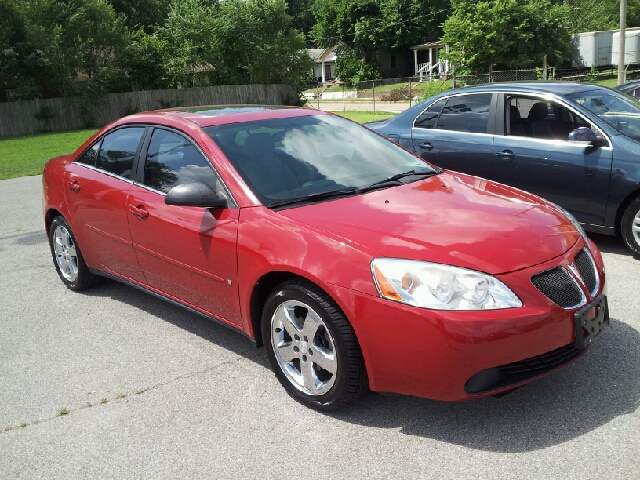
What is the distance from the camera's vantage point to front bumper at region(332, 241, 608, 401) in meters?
2.99

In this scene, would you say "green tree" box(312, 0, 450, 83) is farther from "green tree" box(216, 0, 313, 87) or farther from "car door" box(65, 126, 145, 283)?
"car door" box(65, 126, 145, 283)

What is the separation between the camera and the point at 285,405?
3.68 metres

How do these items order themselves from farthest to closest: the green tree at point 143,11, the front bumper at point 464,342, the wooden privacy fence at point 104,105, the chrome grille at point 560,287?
the green tree at point 143,11 → the wooden privacy fence at point 104,105 → the chrome grille at point 560,287 → the front bumper at point 464,342

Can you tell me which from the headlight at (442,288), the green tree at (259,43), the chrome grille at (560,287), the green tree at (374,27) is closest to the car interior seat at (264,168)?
the headlight at (442,288)

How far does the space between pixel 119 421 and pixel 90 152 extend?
8.56ft

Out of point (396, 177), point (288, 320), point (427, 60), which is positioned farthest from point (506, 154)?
point (427, 60)

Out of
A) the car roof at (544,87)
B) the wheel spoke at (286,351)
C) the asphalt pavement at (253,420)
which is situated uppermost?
the car roof at (544,87)

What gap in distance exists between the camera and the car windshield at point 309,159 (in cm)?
398

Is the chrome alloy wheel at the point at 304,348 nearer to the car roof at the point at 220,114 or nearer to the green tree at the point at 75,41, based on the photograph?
the car roof at the point at 220,114

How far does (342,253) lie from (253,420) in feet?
3.39

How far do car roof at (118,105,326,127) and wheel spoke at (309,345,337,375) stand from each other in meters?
1.78

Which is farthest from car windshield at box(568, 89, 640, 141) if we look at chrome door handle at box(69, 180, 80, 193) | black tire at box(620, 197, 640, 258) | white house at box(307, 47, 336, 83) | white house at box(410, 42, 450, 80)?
white house at box(307, 47, 336, 83)

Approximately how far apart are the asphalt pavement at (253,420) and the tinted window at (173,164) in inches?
44.5

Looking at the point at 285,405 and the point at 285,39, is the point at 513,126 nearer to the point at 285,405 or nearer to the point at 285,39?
the point at 285,405
